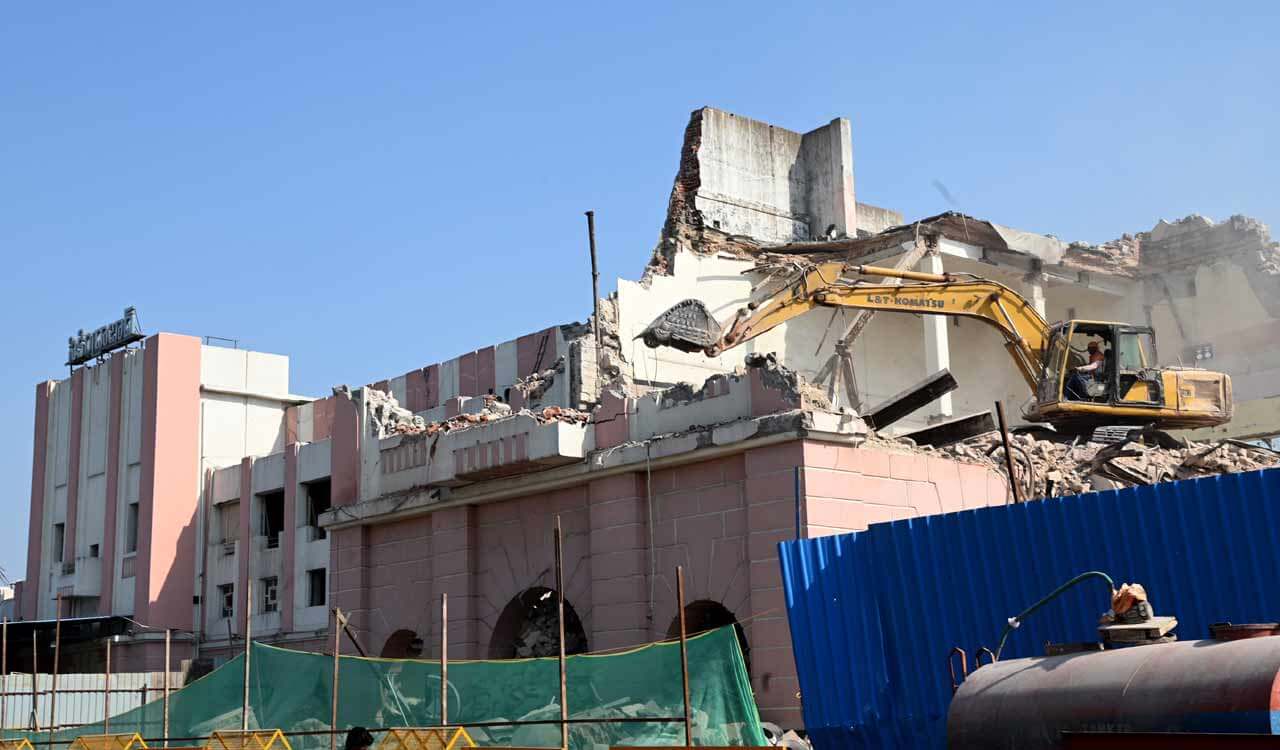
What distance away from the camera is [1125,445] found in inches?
930

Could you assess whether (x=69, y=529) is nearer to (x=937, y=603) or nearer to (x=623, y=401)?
(x=623, y=401)

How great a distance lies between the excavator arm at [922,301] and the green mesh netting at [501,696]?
8.96 meters

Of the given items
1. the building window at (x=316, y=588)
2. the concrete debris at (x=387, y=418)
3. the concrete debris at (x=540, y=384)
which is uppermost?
the concrete debris at (x=540, y=384)

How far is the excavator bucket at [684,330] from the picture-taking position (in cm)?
2458

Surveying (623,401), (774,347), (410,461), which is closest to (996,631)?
(623,401)

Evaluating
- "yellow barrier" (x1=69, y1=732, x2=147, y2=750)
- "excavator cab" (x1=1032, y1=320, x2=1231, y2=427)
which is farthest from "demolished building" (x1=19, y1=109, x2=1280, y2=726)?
"yellow barrier" (x1=69, y1=732, x2=147, y2=750)

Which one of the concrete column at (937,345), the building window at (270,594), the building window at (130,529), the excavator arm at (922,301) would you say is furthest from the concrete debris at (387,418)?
the building window at (130,529)

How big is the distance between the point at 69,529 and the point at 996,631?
3354 cm

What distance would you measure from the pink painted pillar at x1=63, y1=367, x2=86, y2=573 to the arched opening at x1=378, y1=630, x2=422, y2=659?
19.5 meters

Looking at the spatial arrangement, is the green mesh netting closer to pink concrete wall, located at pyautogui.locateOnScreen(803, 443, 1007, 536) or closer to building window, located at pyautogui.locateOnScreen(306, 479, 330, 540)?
pink concrete wall, located at pyautogui.locateOnScreen(803, 443, 1007, 536)

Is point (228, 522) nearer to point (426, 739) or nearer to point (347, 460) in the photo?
point (347, 460)

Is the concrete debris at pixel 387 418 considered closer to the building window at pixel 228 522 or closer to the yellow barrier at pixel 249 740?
the yellow barrier at pixel 249 740

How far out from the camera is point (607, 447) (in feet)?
69.2

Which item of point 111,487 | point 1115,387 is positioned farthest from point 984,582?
point 111,487
